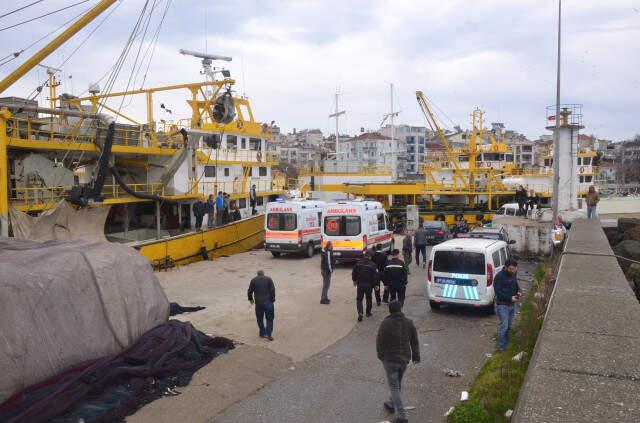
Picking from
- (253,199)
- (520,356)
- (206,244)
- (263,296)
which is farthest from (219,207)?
(520,356)

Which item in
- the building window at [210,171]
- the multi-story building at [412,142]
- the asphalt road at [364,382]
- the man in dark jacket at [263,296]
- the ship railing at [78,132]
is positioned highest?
the multi-story building at [412,142]

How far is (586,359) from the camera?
4.83 meters

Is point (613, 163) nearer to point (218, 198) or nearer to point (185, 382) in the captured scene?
point (218, 198)

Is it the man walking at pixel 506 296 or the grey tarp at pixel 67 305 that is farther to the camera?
the man walking at pixel 506 296

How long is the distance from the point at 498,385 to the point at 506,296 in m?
2.34

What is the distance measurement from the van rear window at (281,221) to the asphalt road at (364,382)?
9.56m

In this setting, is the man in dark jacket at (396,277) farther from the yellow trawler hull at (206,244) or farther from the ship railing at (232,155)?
the ship railing at (232,155)

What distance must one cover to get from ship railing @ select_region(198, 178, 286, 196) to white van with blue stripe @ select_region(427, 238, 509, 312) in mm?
13212

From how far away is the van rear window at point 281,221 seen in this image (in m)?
19.9

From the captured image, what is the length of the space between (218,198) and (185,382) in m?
14.3

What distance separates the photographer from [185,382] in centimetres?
717

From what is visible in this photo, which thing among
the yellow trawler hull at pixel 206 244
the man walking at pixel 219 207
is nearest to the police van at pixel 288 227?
the yellow trawler hull at pixel 206 244

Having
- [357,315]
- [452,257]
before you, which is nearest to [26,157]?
[357,315]

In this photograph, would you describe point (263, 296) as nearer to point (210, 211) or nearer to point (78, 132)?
Result: point (78, 132)
